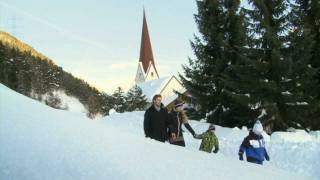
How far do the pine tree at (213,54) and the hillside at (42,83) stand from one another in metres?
34.0

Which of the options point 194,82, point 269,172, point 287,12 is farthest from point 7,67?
point 269,172

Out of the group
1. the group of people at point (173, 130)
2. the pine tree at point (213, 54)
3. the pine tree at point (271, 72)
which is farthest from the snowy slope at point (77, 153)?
the pine tree at point (213, 54)

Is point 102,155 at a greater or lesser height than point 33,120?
lesser

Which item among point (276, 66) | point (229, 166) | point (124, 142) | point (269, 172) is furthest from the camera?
point (276, 66)

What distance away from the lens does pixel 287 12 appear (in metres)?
26.1

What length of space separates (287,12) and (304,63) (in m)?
3.08

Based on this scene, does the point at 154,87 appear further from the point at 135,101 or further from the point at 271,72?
the point at 271,72

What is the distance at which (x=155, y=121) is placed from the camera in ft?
30.6

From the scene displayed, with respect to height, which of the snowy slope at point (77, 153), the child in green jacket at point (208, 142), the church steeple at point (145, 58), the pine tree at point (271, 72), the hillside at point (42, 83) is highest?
the church steeple at point (145, 58)

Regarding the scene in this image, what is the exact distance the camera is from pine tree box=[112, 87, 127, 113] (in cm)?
5366

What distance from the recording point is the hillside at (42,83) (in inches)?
2628

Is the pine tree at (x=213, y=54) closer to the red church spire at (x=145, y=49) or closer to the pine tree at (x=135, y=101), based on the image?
the pine tree at (x=135, y=101)

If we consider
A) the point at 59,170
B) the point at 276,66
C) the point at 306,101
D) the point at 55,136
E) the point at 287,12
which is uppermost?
the point at 287,12

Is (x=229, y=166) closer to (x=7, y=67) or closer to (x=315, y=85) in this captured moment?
(x=315, y=85)
